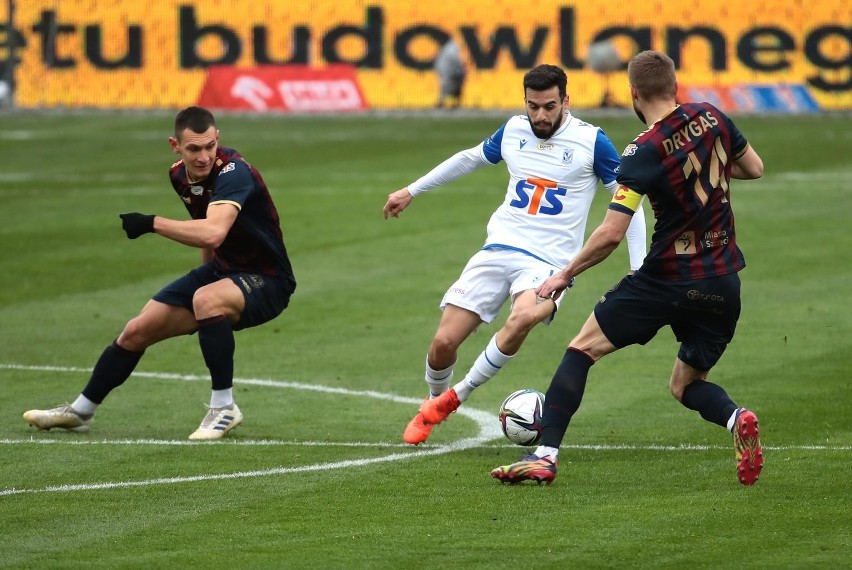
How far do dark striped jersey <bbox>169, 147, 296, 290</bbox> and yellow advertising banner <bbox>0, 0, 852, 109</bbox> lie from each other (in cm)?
2687

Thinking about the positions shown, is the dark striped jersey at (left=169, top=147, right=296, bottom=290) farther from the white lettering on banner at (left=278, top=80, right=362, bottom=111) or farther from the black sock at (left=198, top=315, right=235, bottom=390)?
the white lettering on banner at (left=278, top=80, right=362, bottom=111)

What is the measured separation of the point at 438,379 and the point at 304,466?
151cm

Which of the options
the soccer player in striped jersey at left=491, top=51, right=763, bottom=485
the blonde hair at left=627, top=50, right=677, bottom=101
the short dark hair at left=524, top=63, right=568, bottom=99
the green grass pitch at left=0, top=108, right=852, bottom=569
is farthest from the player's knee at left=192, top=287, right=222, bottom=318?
the blonde hair at left=627, top=50, right=677, bottom=101

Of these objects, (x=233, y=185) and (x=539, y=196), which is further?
(x=539, y=196)

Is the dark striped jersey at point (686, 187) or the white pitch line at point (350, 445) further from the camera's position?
the white pitch line at point (350, 445)

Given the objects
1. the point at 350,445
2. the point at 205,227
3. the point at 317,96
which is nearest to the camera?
the point at 205,227

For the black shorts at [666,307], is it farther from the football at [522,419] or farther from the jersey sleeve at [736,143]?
the football at [522,419]

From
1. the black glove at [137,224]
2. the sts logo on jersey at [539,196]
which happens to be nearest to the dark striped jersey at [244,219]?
the black glove at [137,224]

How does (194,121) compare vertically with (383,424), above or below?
above

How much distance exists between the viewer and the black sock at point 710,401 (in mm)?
7887

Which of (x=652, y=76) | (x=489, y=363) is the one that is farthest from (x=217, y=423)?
(x=652, y=76)

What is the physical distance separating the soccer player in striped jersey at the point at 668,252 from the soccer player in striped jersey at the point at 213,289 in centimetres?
217

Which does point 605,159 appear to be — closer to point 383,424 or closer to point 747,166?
point 747,166

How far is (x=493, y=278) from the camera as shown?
948 centimetres
